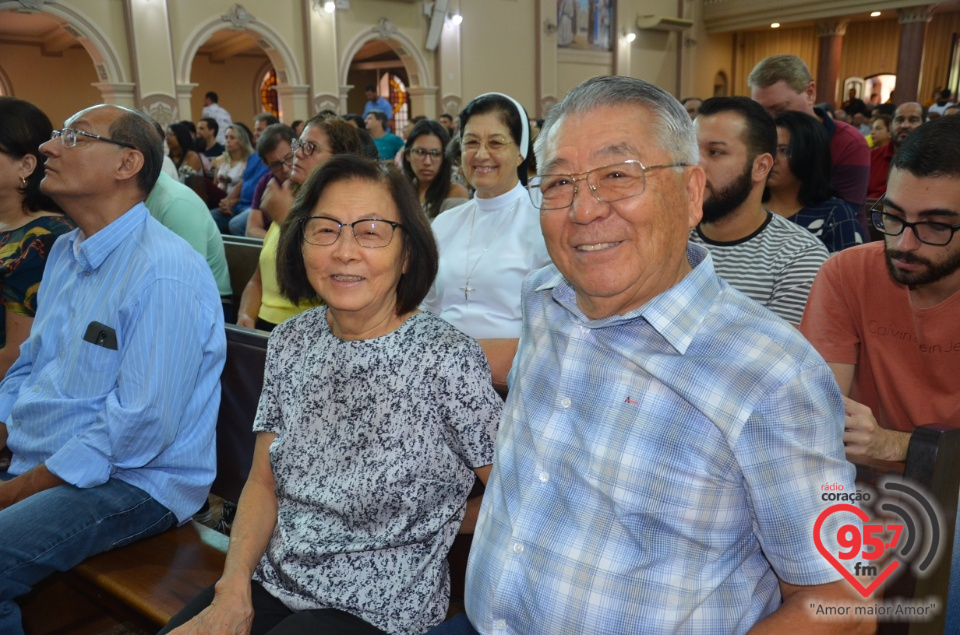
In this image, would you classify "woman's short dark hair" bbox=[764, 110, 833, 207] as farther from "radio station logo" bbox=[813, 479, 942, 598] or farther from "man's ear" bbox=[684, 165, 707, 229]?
"radio station logo" bbox=[813, 479, 942, 598]

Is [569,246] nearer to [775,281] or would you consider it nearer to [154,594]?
[775,281]

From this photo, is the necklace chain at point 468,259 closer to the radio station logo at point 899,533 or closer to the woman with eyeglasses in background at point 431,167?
the woman with eyeglasses in background at point 431,167

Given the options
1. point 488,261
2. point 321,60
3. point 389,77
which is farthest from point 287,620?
point 389,77

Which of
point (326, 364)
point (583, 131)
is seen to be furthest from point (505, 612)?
point (583, 131)

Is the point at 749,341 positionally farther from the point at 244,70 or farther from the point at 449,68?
the point at 244,70

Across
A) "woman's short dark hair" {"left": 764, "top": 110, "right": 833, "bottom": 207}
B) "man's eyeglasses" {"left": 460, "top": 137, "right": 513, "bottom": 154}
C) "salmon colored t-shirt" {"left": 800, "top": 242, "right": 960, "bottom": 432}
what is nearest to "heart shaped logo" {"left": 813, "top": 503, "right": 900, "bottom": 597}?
"salmon colored t-shirt" {"left": 800, "top": 242, "right": 960, "bottom": 432}

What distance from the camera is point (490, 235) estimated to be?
9.10 feet

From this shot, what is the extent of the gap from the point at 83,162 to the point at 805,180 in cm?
282

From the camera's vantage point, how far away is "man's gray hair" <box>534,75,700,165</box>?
135 centimetres

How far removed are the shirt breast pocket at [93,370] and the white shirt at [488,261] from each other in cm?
115

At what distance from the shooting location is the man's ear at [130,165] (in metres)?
2.34

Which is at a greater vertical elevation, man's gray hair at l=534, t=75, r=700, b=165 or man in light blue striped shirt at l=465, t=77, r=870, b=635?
man's gray hair at l=534, t=75, r=700, b=165

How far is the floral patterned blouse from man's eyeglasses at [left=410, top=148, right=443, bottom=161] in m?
2.08

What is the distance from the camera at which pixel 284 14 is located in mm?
13500
